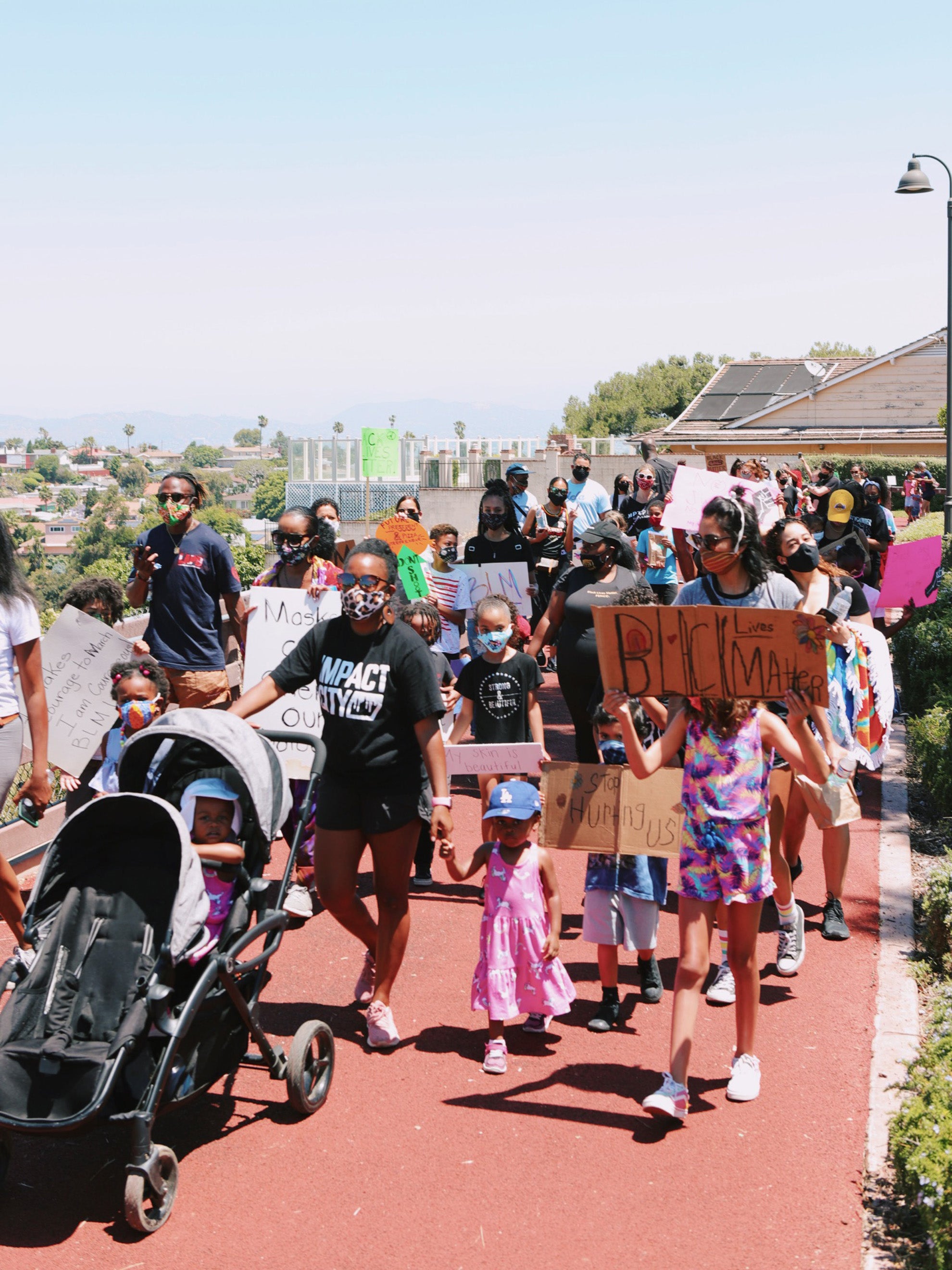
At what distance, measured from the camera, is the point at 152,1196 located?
13.8 feet

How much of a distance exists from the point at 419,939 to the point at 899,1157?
3.11 meters

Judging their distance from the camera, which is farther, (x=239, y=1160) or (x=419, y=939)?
(x=419, y=939)

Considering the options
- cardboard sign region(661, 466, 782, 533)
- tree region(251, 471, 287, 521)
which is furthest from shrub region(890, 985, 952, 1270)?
tree region(251, 471, 287, 521)

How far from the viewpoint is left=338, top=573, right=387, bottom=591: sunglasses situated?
5.44 metres

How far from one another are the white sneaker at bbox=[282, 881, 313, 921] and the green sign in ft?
27.4

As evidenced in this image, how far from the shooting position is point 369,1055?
5.60 metres

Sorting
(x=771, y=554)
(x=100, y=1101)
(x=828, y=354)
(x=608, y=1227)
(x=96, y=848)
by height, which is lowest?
(x=608, y=1227)

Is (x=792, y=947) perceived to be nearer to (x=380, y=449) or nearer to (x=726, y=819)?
(x=726, y=819)

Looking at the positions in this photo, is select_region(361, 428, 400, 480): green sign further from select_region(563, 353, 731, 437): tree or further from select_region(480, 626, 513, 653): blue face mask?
select_region(563, 353, 731, 437): tree

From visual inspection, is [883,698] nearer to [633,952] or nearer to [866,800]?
[633,952]

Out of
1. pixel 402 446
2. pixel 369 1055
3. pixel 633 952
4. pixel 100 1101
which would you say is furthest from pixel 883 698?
pixel 402 446

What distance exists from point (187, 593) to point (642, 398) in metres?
124

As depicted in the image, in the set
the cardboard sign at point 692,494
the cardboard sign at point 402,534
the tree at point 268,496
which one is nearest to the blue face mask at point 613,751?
the cardboard sign at point 692,494

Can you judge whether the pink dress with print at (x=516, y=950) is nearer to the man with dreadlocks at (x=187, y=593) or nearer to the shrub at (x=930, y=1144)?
the shrub at (x=930, y=1144)
